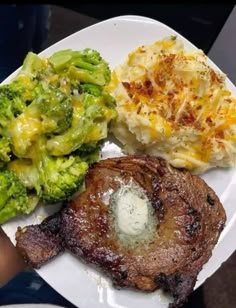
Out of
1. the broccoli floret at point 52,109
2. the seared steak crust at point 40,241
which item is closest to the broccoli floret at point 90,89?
the broccoli floret at point 52,109

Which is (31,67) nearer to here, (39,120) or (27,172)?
(39,120)

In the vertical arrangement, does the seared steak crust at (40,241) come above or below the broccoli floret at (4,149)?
below

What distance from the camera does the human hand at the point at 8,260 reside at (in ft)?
7.52

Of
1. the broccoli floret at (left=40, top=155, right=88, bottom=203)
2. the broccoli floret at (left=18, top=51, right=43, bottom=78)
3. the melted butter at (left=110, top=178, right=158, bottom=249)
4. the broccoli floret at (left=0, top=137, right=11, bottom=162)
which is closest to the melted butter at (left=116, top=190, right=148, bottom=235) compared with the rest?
the melted butter at (left=110, top=178, right=158, bottom=249)

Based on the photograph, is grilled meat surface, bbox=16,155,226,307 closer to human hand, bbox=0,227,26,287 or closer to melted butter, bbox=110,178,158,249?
melted butter, bbox=110,178,158,249

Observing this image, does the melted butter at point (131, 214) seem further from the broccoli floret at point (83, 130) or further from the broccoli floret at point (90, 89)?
the broccoli floret at point (90, 89)

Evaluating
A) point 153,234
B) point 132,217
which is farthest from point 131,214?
point 153,234

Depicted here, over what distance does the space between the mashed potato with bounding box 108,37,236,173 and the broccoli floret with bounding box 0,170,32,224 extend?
441mm

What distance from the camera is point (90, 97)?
7.38ft

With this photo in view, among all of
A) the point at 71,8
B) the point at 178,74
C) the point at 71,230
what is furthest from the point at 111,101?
the point at 71,8

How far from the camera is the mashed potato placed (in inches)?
90.7

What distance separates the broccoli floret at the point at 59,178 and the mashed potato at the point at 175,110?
276 mm

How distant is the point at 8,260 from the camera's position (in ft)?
7.68

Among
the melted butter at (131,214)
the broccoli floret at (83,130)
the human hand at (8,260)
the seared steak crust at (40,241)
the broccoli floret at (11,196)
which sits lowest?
the human hand at (8,260)
